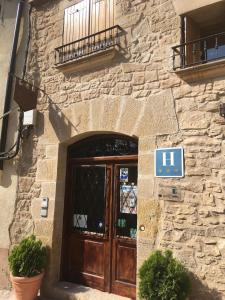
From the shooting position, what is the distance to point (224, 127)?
12.0 ft

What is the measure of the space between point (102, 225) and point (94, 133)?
1.36 metres

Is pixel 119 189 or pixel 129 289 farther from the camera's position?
pixel 119 189

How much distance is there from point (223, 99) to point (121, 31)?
1895 mm

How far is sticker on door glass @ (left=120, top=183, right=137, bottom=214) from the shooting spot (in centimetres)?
443

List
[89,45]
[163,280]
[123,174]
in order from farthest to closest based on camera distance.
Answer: [89,45]
[123,174]
[163,280]

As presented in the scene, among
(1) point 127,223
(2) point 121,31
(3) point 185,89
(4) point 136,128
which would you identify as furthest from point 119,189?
(2) point 121,31

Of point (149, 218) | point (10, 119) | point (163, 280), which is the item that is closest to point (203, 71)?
point (149, 218)

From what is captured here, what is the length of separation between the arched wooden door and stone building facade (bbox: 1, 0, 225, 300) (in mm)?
195

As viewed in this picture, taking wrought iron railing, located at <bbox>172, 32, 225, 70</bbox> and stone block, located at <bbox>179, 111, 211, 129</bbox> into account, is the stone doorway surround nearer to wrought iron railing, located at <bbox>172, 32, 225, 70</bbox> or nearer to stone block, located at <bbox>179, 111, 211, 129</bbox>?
stone block, located at <bbox>179, 111, 211, 129</bbox>

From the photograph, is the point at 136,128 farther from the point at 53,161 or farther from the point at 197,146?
the point at 53,161

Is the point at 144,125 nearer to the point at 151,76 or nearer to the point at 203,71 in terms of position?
the point at 151,76

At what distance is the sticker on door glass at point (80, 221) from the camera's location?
16.1 ft

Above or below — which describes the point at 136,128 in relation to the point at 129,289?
above

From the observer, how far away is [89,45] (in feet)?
16.4
